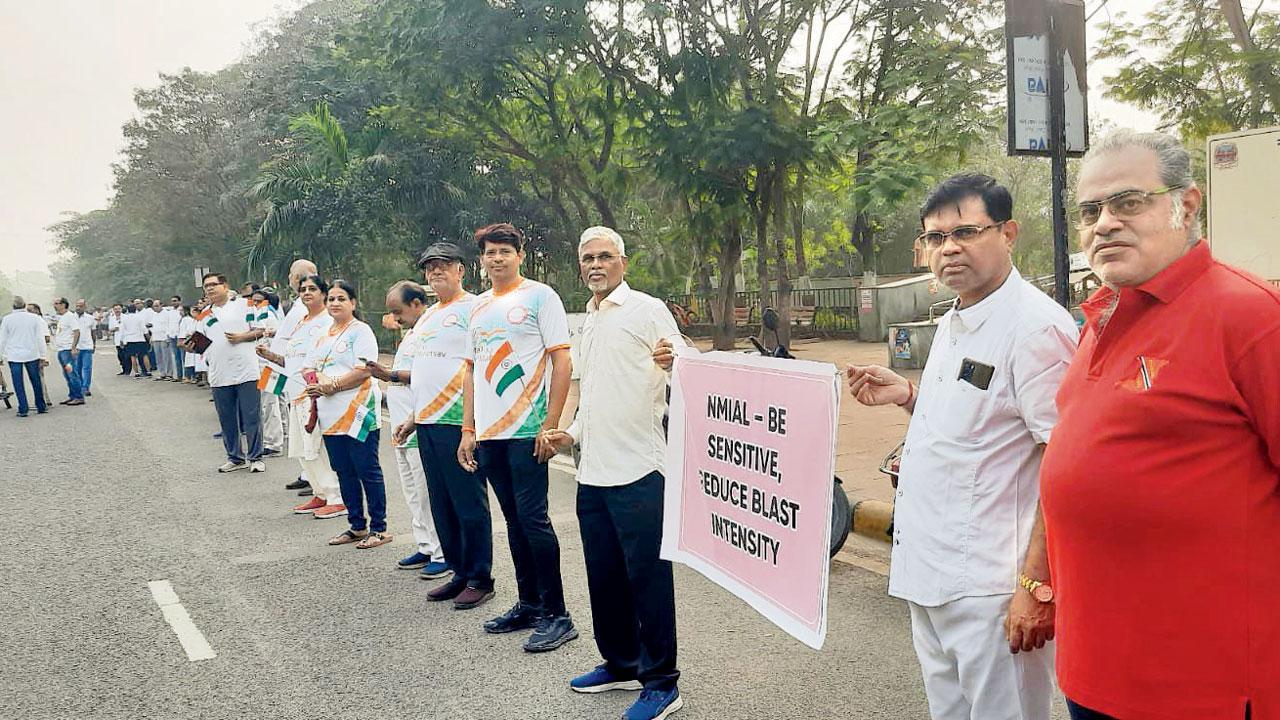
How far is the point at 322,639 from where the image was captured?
486cm

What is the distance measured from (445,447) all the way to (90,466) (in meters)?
A: 7.65

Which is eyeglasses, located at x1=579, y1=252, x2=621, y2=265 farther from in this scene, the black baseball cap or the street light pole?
the street light pole

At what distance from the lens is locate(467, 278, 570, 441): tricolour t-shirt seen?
4500mm

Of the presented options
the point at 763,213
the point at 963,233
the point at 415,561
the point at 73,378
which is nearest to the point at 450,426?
the point at 415,561

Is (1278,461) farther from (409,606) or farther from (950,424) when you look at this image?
(409,606)

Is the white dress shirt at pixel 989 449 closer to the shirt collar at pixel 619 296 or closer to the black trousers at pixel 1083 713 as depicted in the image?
the black trousers at pixel 1083 713

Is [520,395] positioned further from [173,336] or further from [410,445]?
[173,336]

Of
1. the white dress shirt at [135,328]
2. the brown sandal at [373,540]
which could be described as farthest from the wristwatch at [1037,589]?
the white dress shirt at [135,328]

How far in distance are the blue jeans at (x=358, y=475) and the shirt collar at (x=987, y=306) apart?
484 centimetres

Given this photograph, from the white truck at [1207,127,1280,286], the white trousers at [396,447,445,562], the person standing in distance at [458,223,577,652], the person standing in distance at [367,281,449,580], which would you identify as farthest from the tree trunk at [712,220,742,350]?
the person standing in distance at [458,223,577,652]

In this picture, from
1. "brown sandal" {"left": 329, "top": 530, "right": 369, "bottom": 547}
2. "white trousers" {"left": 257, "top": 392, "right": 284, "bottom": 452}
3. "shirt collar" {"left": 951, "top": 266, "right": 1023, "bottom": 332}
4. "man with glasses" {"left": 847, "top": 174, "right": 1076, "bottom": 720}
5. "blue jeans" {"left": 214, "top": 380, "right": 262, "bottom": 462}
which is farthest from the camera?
"white trousers" {"left": 257, "top": 392, "right": 284, "bottom": 452}

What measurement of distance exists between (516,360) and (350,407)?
2.31 meters

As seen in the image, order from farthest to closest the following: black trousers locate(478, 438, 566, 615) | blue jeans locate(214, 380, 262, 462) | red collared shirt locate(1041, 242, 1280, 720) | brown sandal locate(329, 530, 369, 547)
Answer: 1. blue jeans locate(214, 380, 262, 462)
2. brown sandal locate(329, 530, 369, 547)
3. black trousers locate(478, 438, 566, 615)
4. red collared shirt locate(1041, 242, 1280, 720)

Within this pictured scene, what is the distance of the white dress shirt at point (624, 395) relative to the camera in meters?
3.64
